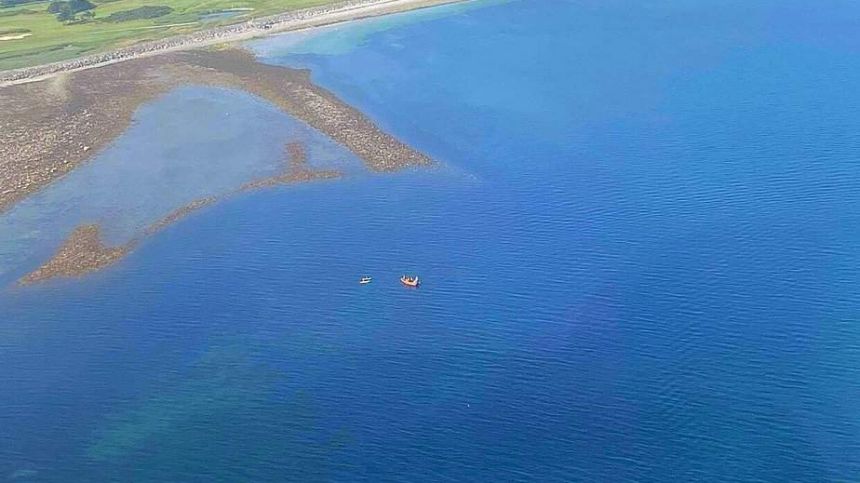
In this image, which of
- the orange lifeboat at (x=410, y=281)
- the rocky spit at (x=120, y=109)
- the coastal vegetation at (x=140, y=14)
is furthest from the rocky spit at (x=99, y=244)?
the coastal vegetation at (x=140, y=14)

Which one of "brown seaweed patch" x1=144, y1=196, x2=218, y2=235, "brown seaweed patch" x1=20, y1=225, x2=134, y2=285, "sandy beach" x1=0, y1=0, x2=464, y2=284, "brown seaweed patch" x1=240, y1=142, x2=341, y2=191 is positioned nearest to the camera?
"brown seaweed patch" x1=20, y1=225, x2=134, y2=285

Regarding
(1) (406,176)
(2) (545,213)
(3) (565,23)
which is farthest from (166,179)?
(3) (565,23)

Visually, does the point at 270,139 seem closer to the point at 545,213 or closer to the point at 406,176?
the point at 406,176

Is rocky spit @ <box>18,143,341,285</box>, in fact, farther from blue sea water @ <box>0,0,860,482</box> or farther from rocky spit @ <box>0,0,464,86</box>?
rocky spit @ <box>0,0,464,86</box>

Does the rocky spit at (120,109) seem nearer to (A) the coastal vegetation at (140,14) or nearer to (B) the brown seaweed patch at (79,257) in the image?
(B) the brown seaweed patch at (79,257)

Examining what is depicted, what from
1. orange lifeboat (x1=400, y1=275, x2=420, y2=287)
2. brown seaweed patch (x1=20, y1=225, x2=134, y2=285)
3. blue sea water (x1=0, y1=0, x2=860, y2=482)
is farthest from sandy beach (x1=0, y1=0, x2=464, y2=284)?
orange lifeboat (x1=400, y1=275, x2=420, y2=287)

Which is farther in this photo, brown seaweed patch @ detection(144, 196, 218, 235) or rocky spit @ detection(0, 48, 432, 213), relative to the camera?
rocky spit @ detection(0, 48, 432, 213)
